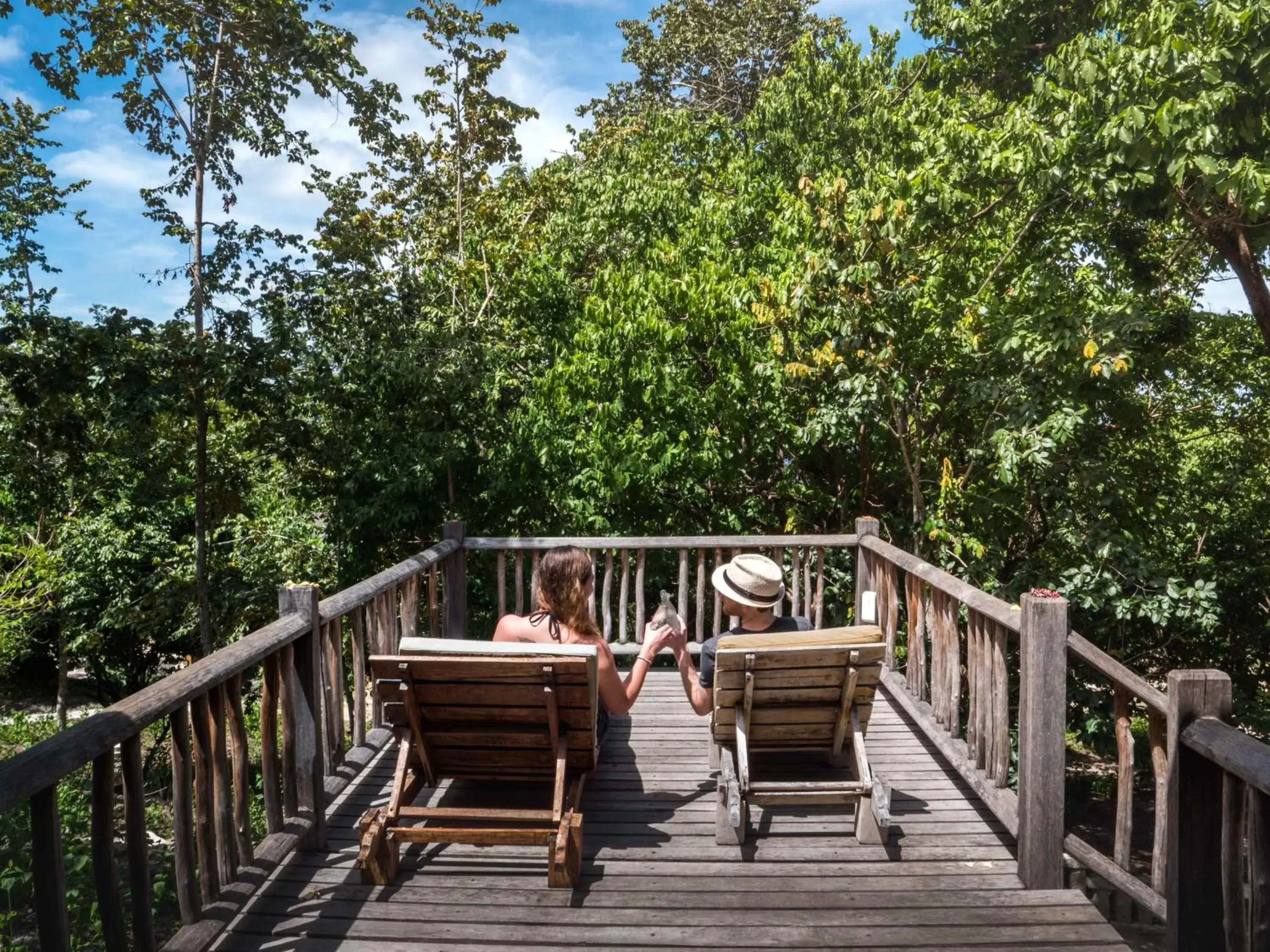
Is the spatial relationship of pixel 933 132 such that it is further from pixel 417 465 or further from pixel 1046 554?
pixel 417 465

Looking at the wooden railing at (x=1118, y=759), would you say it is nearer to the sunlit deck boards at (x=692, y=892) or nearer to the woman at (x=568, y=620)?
the sunlit deck boards at (x=692, y=892)

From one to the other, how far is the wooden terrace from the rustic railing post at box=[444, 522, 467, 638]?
5.39 ft

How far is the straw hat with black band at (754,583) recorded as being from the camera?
396cm

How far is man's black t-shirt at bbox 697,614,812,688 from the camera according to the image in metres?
4.10

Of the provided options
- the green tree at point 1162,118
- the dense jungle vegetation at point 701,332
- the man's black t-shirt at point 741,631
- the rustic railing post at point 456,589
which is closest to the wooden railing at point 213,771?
the man's black t-shirt at point 741,631

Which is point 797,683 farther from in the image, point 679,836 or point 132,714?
point 132,714

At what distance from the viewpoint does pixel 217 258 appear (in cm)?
1302

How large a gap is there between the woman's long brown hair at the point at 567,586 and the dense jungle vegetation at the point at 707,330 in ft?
16.6

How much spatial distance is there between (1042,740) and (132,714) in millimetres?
2896

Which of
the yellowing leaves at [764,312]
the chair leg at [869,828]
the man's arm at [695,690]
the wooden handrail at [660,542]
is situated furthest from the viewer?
the yellowing leaves at [764,312]

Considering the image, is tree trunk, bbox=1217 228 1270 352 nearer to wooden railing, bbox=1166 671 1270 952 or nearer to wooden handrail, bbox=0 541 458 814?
wooden railing, bbox=1166 671 1270 952

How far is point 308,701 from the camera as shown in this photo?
3572 millimetres

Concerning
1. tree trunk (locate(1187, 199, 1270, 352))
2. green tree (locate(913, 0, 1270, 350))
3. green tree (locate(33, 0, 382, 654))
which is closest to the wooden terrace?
green tree (locate(913, 0, 1270, 350))

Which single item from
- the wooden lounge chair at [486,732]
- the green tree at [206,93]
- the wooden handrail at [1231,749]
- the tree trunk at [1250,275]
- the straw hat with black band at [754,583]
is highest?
the green tree at [206,93]
